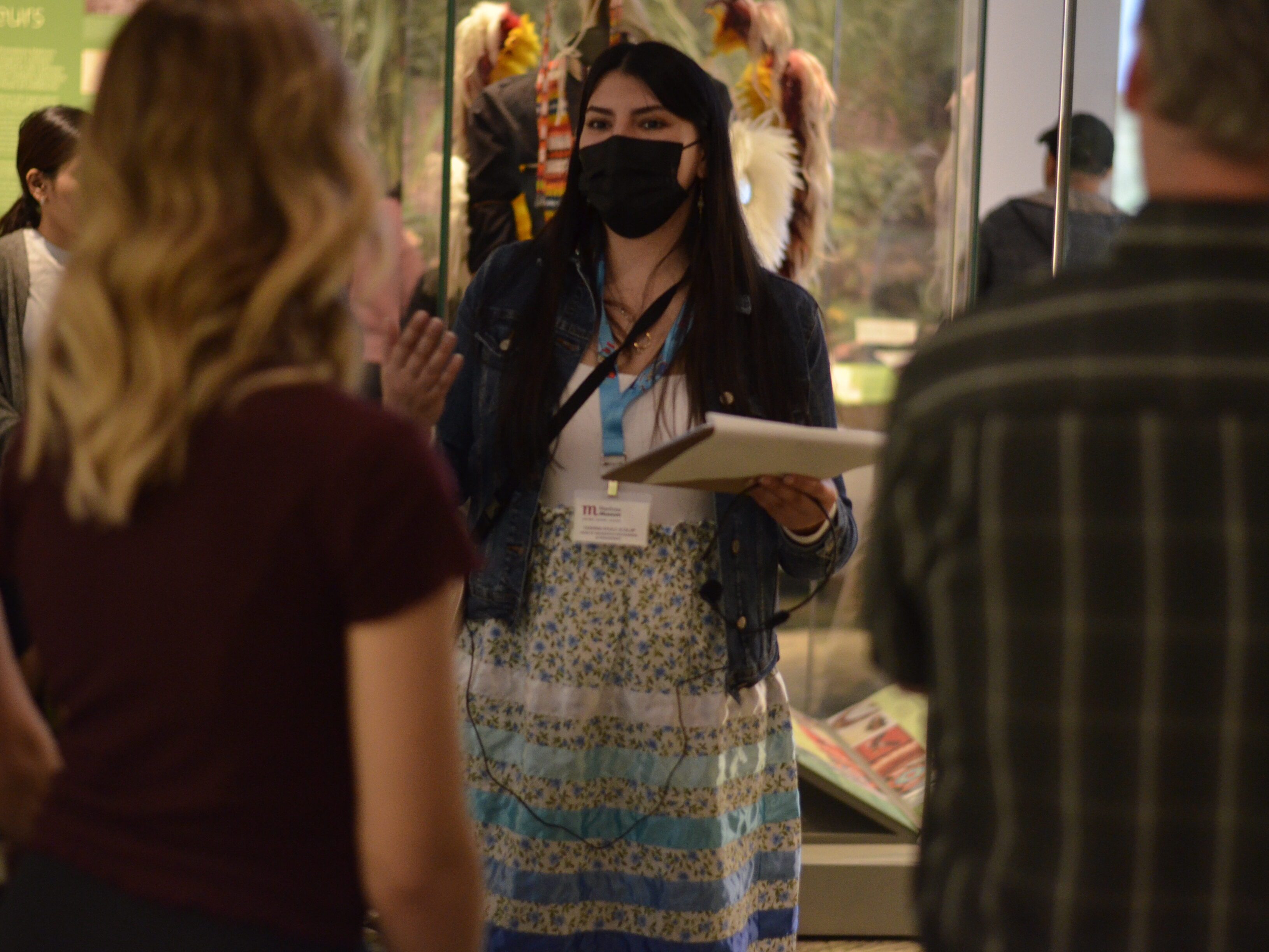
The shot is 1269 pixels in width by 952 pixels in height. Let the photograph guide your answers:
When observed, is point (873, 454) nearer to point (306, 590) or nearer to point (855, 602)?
point (306, 590)

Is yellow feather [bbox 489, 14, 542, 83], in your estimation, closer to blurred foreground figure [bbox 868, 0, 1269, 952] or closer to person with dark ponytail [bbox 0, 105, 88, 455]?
person with dark ponytail [bbox 0, 105, 88, 455]

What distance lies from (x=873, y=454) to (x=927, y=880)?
82 cm

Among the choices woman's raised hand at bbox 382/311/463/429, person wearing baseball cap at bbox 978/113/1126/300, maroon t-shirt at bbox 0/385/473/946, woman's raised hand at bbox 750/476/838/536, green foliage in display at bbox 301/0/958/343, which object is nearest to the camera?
maroon t-shirt at bbox 0/385/473/946

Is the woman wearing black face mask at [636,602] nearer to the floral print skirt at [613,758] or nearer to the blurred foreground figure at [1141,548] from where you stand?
the floral print skirt at [613,758]

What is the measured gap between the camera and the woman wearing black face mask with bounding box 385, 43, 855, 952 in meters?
2.12

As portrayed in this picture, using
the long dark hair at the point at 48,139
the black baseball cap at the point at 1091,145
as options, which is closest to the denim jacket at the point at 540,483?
the black baseball cap at the point at 1091,145

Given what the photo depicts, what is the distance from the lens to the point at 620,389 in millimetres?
2164

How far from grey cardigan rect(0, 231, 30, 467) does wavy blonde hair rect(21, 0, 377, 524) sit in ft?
7.06

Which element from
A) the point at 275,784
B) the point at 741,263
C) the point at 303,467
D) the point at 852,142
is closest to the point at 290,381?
the point at 303,467

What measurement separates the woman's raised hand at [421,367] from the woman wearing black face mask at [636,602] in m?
0.19

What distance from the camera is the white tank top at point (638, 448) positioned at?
2.14 meters

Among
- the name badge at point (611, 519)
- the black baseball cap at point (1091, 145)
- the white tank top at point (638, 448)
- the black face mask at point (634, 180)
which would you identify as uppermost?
the black baseball cap at point (1091, 145)

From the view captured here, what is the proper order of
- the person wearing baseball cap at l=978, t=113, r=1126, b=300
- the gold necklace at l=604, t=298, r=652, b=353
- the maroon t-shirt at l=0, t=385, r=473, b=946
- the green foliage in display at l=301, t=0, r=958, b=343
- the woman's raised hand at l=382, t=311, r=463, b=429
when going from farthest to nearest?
the green foliage in display at l=301, t=0, r=958, b=343 → the person wearing baseball cap at l=978, t=113, r=1126, b=300 → the gold necklace at l=604, t=298, r=652, b=353 → the woman's raised hand at l=382, t=311, r=463, b=429 → the maroon t-shirt at l=0, t=385, r=473, b=946

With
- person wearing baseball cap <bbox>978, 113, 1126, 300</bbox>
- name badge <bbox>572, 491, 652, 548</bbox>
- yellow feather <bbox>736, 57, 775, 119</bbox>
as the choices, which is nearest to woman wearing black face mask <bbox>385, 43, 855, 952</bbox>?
name badge <bbox>572, 491, 652, 548</bbox>
